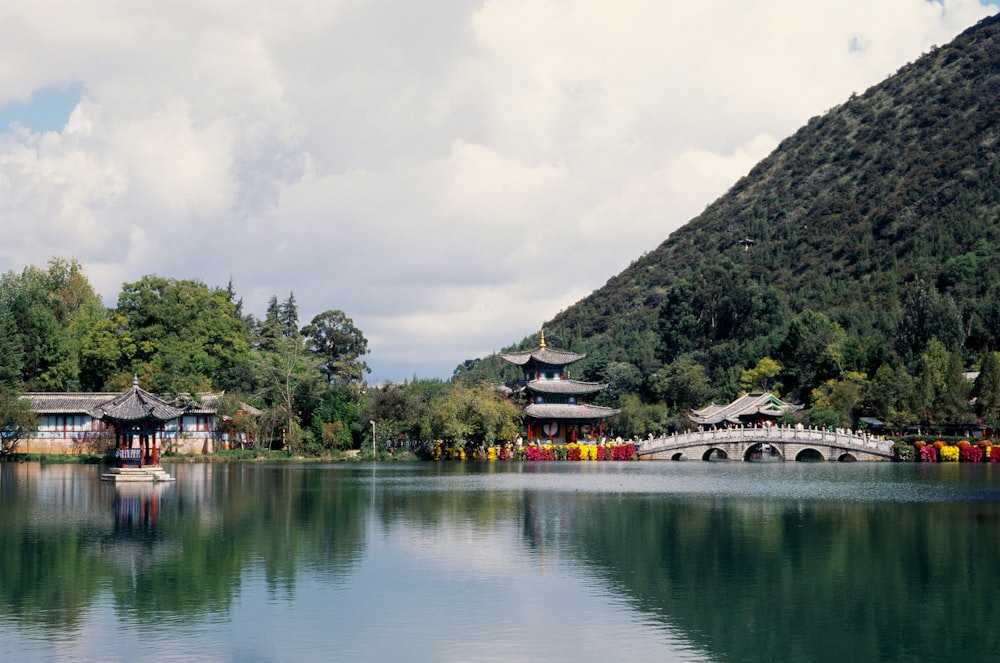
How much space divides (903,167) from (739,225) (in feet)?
93.0

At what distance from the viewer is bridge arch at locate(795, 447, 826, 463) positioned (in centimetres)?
7146

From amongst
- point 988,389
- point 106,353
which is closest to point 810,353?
point 988,389

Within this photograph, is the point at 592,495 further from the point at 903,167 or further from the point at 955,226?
the point at 903,167

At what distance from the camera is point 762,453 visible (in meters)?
81.3

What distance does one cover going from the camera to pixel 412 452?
2975 inches

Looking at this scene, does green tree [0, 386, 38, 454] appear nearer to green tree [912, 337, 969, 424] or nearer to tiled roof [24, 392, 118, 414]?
tiled roof [24, 392, 118, 414]

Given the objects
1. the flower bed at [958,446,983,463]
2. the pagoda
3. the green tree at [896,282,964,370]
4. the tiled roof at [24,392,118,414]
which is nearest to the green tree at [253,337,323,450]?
the tiled roof at [24,392,118,414]

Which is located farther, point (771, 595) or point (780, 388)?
point (780, 388)

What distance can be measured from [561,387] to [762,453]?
47.2 ft

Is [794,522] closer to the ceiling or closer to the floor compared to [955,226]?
closer to the floor

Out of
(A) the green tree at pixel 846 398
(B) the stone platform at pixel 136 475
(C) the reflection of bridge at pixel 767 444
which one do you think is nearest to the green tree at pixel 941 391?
(C) the reflection of bridge at pixel 767 444

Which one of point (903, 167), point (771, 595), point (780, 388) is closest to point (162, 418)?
point (771, 595)

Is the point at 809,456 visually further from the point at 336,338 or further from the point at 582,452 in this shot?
the point at 336,338

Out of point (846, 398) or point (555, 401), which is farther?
point (555, 401)
